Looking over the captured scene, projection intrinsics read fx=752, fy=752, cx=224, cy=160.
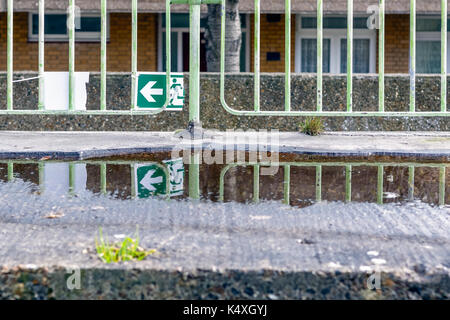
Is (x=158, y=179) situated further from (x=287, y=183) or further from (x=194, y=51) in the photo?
(x=194, y=51)

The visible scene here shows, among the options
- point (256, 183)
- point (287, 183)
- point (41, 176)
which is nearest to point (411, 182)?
point (287, 183)

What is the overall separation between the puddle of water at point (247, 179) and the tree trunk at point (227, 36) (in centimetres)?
631

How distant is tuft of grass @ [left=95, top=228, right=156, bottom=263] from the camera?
2412 mm

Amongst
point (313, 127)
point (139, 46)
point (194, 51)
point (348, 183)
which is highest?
point (139, 46)

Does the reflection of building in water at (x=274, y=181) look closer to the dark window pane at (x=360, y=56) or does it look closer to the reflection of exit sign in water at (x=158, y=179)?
the reflection of exit sign in water at (x=158, y=179)

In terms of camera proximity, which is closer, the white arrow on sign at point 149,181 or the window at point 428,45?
the white arrow on sign at point 149,181

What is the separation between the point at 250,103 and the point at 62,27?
10139 mm

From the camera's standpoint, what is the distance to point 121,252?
244 centimetres

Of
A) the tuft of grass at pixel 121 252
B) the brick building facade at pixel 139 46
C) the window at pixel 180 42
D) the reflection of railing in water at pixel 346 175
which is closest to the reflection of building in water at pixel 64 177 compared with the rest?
the reflection of railing in water at pixel 346 175

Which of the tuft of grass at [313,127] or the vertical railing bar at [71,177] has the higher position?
the tuft of grass at [313,127]

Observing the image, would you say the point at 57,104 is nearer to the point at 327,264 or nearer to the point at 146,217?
the point at 146,217

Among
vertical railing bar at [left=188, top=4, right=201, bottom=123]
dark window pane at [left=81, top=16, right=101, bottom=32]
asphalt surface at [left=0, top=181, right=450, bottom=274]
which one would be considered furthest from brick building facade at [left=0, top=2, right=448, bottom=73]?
asphalt surface at [left=0, top=181, right=450, bottom=274]

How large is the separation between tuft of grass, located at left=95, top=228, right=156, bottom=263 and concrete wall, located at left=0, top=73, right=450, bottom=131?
16.5 feet

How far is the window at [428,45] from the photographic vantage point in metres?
17.2
